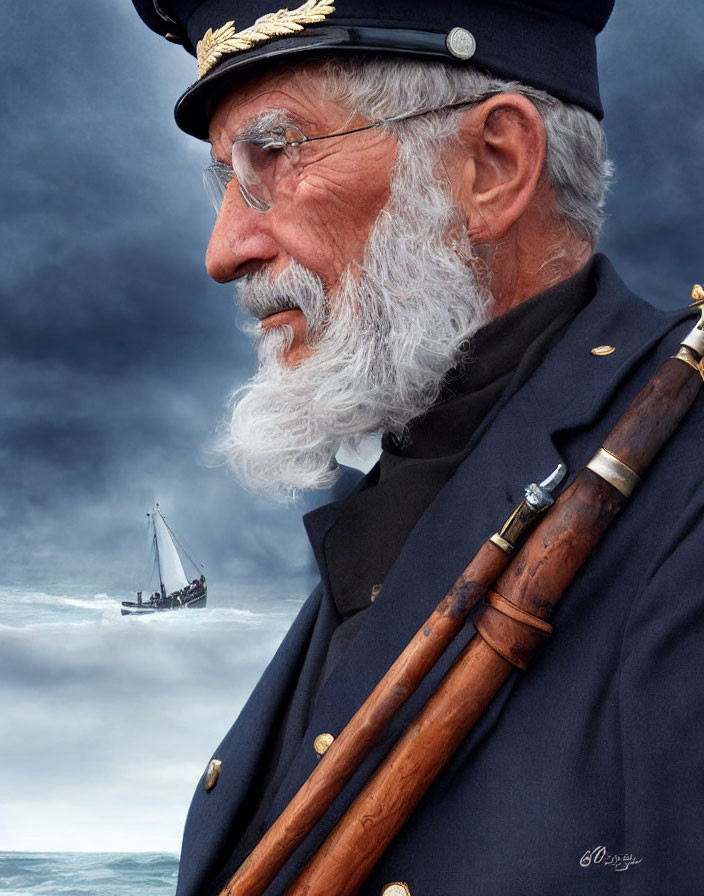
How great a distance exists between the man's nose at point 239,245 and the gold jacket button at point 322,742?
49.2 inches

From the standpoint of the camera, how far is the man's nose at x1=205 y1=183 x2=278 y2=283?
274 cm

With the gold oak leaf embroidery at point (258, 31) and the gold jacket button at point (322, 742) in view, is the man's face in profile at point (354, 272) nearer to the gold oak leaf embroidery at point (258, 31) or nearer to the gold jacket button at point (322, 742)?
the gold oak leaf embroidery at point (258, 31)

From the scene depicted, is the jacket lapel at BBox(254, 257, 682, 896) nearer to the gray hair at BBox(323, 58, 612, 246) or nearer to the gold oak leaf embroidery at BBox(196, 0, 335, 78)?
the gray hair at BBox(323, 58, 612, 246)

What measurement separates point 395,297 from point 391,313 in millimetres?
43

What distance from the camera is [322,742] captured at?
6.92 ft

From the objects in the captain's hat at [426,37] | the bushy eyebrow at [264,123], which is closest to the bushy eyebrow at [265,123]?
the bushy eyebrow at [264,123]

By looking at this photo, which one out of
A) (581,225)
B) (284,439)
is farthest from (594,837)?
(581,225)

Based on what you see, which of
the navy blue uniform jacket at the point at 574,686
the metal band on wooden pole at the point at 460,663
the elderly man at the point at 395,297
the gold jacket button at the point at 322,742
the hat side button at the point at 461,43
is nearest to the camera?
the navy blue uniform jacket at the point at 574,686

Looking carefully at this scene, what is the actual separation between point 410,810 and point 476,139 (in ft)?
5.45

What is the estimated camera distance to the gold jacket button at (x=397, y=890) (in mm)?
1932

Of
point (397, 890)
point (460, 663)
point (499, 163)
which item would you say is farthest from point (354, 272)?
point (397, 890)

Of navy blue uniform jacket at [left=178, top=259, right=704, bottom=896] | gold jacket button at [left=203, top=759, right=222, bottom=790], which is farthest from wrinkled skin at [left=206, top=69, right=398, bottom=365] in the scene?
gold jacket button at [left=203, top=759, right=222, bottom=790]

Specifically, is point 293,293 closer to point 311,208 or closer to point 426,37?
point 311,208

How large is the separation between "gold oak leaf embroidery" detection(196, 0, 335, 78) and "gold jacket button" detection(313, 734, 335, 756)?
176cm
